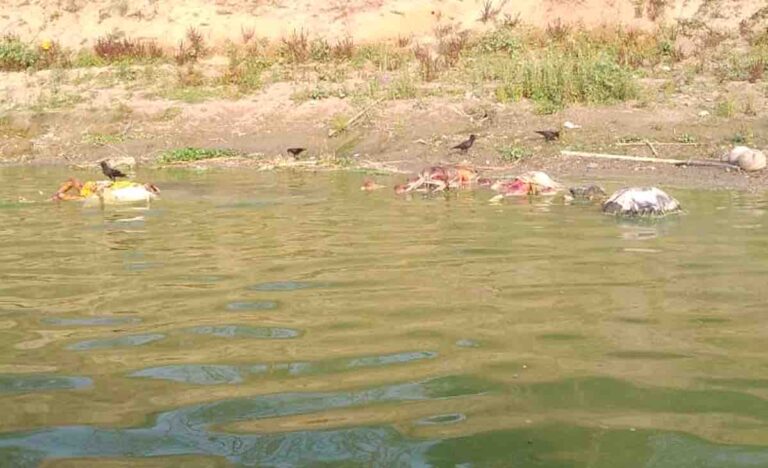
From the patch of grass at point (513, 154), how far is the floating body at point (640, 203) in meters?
4.58

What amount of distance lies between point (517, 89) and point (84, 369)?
42.0ft

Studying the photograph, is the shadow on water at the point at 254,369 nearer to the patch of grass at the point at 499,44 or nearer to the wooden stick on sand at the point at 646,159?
the wooden stick on sand at the point at 646,159

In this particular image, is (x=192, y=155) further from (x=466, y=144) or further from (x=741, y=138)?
(x=741, y=138)

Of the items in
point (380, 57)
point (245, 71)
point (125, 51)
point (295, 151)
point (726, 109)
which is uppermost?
point (125, 51)

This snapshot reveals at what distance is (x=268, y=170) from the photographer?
13680mm

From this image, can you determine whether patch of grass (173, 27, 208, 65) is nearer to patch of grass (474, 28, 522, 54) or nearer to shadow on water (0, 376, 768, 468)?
patch of grass (474, 28, 522, 54)

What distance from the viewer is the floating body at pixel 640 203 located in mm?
8352

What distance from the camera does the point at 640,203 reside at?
27.4 feet

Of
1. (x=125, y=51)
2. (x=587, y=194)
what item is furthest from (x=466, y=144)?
(x=125, y=51)

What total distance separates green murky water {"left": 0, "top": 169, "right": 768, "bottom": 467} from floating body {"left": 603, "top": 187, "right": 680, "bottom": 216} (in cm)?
25

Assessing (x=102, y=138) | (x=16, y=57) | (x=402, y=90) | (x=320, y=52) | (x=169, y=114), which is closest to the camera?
(x=402, y=90)

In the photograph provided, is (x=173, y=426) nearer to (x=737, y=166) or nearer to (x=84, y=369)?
(x=84, y=369)

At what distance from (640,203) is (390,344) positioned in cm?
446

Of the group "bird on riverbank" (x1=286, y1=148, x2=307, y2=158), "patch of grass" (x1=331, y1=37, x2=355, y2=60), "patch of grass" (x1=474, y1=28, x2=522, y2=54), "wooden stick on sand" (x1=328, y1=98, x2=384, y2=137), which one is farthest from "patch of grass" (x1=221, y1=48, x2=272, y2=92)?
"patch of grass" (x1=474, y1=28, x2=522, y2=54)
